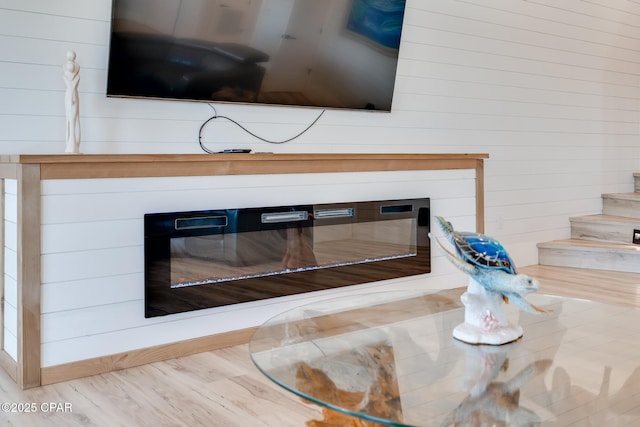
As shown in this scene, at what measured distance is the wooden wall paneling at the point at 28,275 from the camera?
7.27 feet

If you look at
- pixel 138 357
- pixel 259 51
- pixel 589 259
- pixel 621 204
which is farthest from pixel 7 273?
pixel 621 204

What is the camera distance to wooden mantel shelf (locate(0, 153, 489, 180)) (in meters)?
2.30

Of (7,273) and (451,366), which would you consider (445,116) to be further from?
(451,366)

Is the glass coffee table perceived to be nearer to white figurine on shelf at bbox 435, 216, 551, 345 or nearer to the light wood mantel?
white figurine on shelf at bbox 435, 216, 551, 345

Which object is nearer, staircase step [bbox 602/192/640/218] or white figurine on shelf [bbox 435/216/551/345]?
white figurine on shelf [bbox 435/216/551/345]

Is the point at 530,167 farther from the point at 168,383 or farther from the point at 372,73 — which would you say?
the point at 168,383

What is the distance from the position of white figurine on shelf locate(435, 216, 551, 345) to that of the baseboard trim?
147cm

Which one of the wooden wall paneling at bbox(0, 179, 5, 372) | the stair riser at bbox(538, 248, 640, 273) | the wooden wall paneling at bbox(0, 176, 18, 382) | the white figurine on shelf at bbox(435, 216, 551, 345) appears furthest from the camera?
the stair riser at bbox(538, 248, 640, 273)

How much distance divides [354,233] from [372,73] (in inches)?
43.1

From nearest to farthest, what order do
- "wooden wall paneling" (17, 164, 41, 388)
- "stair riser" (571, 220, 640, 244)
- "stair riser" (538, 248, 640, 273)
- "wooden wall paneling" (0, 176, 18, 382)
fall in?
"wooden wall paneling" (17, 164, 41, 388) → "wooden wall paneling" (0, 176, 18, 382) → "stair riser" (538, 248, 640, 273) → "stair riser" (571, 220, 640, 244)

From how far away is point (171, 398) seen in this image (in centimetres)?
211

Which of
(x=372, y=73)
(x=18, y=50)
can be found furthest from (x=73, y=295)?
(x=372, y=73)

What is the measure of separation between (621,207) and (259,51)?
366cm

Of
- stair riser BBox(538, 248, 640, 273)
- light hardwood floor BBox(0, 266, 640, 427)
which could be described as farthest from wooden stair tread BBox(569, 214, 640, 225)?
light hardwood floor BBox(0, 266, 640, 427)
